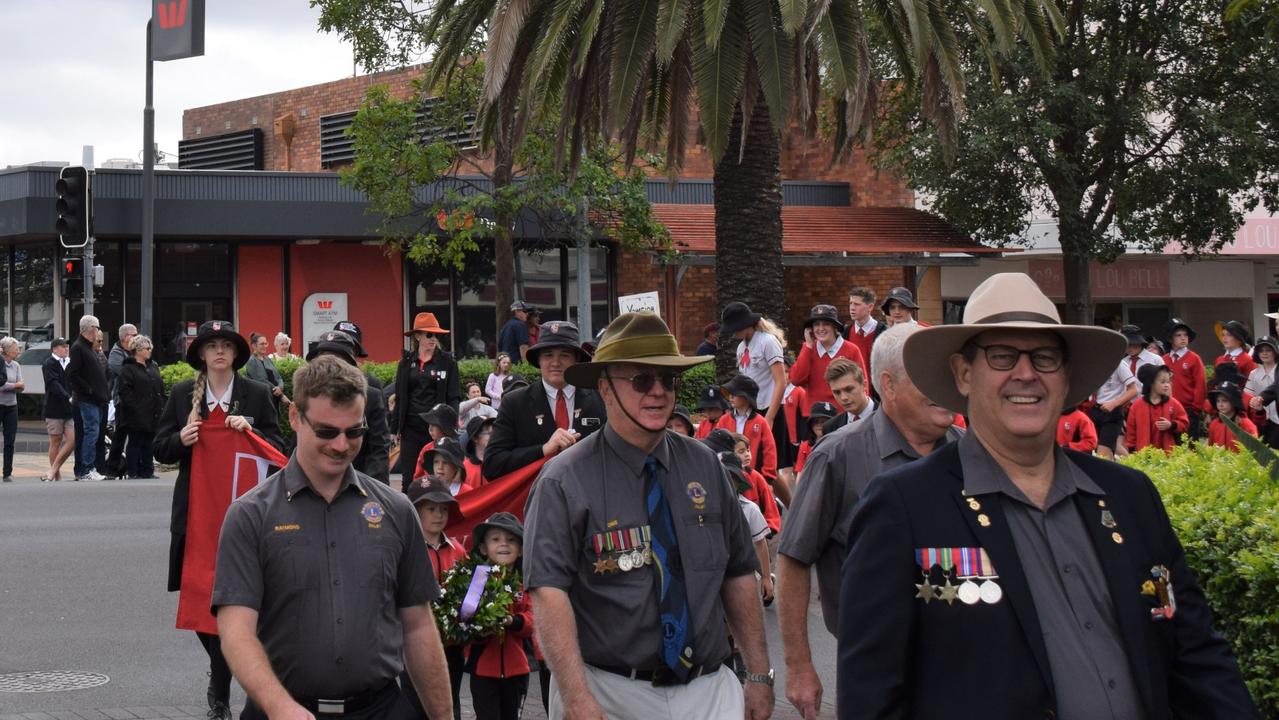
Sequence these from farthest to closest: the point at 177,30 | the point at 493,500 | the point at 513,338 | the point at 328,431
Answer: the point at 177,30
the point at 513,338
the point at 493,500
the point at 328,431

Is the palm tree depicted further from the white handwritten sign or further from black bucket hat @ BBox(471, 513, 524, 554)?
black bucket hat @ BBox(471, 513, 524, 554)

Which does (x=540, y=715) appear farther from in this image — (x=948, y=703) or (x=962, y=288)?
(x=962, y=288)

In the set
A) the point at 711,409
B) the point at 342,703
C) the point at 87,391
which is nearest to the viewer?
the point at 342,703

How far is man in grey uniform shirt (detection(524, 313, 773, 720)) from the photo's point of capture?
4730mm

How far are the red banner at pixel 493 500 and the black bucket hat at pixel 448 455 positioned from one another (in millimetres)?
1222

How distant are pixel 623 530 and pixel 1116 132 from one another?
26.1 meters

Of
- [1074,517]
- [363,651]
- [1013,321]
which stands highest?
[1013,321]

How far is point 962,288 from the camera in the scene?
3375 centimetres

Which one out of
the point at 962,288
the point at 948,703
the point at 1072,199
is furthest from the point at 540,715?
the point at 962,288

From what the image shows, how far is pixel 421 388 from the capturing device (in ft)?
44.9

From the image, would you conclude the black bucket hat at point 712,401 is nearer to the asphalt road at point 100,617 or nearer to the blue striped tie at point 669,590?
the asphalt road at point 100,617

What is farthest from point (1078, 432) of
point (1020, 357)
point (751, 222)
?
point (1020, 357)

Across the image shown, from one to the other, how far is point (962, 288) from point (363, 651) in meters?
30.2

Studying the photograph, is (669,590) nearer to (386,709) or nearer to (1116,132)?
(386,709)
